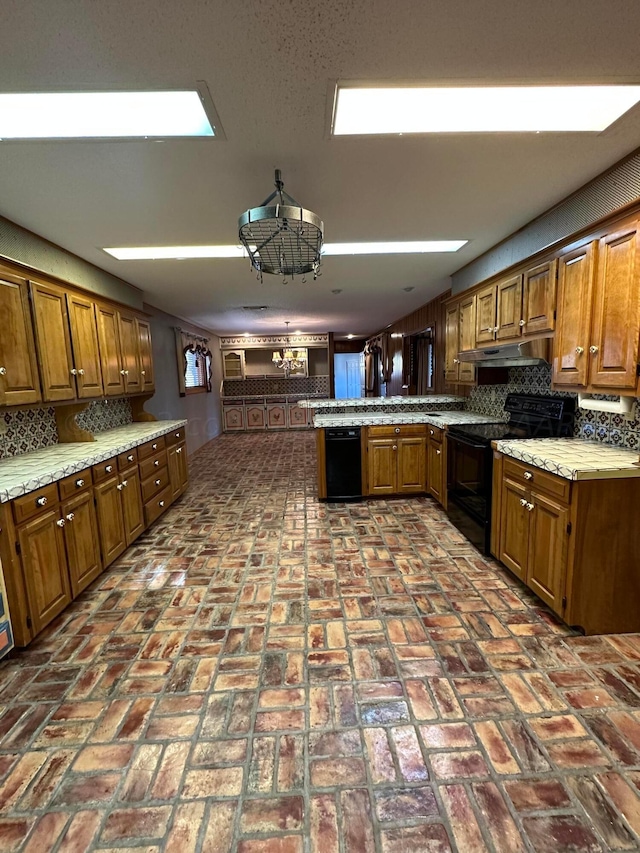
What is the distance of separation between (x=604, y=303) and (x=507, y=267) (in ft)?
3.67

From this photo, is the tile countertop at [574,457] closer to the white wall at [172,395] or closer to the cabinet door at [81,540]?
the cabinet door at [81,540]

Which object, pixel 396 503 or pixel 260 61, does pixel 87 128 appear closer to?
pixel 260 61

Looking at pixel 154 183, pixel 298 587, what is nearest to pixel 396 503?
pixel 298 587

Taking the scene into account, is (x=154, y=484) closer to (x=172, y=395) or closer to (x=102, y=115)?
(x=172, y=395)

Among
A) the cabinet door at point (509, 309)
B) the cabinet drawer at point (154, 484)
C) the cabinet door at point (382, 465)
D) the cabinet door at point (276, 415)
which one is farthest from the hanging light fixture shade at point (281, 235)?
the cabinet door at point (276, 415)

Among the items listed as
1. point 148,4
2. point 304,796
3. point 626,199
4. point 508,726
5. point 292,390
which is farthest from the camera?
point 292,390

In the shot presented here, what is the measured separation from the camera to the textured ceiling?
1.13m

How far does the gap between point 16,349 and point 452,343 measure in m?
3.93

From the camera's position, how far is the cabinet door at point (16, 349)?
2.20 m

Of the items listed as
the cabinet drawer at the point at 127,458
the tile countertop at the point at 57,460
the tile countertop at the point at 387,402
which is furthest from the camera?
the tile countertop at the point at 387,402

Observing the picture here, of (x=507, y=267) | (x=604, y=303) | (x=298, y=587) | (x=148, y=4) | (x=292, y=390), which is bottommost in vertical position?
(x=298, y=587)

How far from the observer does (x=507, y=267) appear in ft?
9.59

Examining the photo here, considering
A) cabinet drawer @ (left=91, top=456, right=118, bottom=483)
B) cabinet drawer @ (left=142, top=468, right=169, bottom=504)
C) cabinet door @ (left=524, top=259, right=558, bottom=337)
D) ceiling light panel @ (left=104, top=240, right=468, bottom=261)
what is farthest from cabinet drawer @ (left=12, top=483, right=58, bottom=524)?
cabinet door @ (left=524, top=259, right=558, bottom=337)

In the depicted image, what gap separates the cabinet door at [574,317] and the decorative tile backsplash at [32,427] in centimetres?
368
